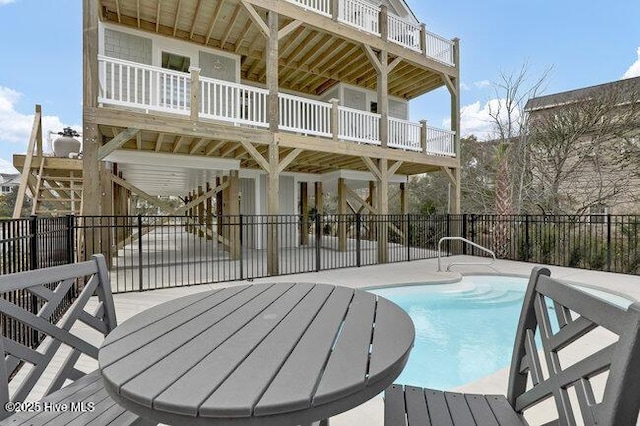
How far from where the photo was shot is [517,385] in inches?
63.6

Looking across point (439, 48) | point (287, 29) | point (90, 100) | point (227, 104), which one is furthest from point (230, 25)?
point (439, 48)

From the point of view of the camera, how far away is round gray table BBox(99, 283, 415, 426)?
96 centimetres

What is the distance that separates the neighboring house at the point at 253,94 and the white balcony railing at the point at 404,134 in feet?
0.14

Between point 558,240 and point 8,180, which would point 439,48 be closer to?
point 558,240

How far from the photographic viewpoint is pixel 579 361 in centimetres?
120

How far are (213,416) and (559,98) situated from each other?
793 inches

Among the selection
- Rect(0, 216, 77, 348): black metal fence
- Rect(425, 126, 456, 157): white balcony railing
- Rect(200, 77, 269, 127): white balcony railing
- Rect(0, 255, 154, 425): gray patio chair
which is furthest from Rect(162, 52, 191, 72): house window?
Rect(0, 255, 154, 425): gray patio chair

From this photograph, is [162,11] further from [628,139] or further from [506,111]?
[628,139]

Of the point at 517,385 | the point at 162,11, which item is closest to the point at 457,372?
the point at 517,385

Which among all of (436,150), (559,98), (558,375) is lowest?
(558,375)

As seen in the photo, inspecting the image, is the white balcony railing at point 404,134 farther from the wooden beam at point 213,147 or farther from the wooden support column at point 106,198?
the wooden support column at point 106,198

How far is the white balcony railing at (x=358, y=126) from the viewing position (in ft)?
28.5

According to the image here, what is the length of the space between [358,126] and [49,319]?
8315 millimetres

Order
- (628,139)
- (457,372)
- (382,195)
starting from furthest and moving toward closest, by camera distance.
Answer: (628,139)
(382,195)
(457,372)
